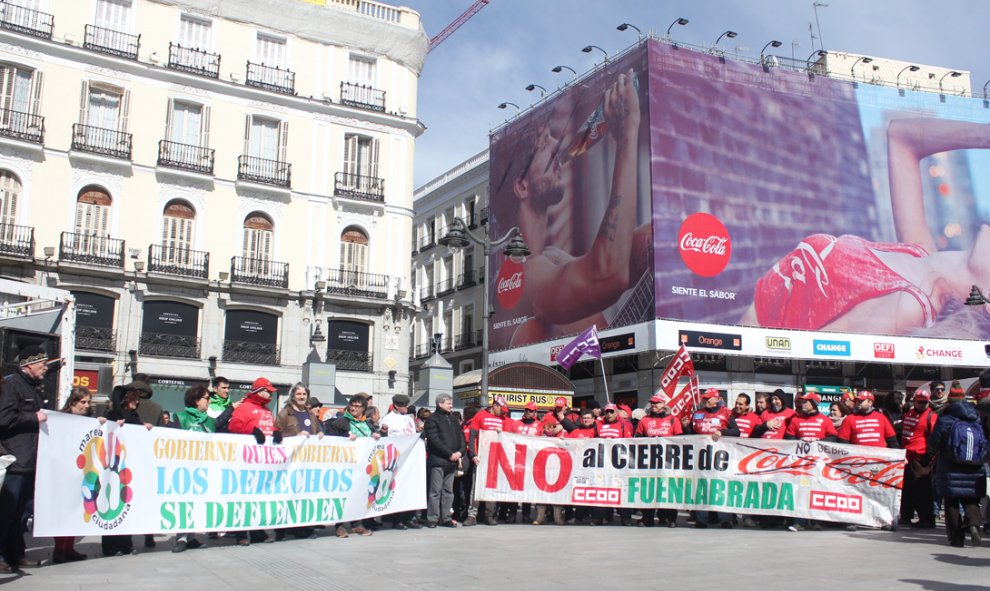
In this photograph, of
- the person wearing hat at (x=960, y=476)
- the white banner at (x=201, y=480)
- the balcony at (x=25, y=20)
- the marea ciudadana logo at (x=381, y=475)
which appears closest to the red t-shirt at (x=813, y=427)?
the person wearing hat at (x=960, y=476)

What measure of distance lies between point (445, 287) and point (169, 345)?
25.1 metres

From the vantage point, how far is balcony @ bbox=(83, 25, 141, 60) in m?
32.3

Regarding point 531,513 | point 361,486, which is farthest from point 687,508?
point 361,486

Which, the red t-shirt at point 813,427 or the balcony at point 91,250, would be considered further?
the balcony at point 91,250

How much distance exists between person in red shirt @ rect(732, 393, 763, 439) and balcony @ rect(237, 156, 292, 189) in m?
24.5

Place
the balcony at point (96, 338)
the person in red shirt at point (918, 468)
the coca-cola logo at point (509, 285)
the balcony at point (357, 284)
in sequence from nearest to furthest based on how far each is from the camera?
the person in red shirt at point (918, 468)
the balcony at point (96, 338)
the balcony at point (357, 284)
the coca-cola logo at point (509, 285)

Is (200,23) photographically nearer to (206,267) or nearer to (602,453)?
(206,267)

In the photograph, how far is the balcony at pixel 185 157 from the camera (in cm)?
3334

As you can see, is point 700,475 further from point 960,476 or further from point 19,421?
point 19,421

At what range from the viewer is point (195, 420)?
1095cm

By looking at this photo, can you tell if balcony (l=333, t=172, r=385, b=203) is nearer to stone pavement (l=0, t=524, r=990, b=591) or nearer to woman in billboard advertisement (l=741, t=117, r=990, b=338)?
woman in billboard advertisement (l=741, t=117, r=990, b=338)

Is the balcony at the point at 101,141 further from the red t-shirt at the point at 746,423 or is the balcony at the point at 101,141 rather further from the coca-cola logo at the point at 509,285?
the red t-shirt at the point at 746,423

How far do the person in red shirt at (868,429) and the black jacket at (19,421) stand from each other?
10365 millimetres

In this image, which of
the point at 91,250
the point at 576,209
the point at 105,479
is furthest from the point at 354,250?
the point at 105,479
